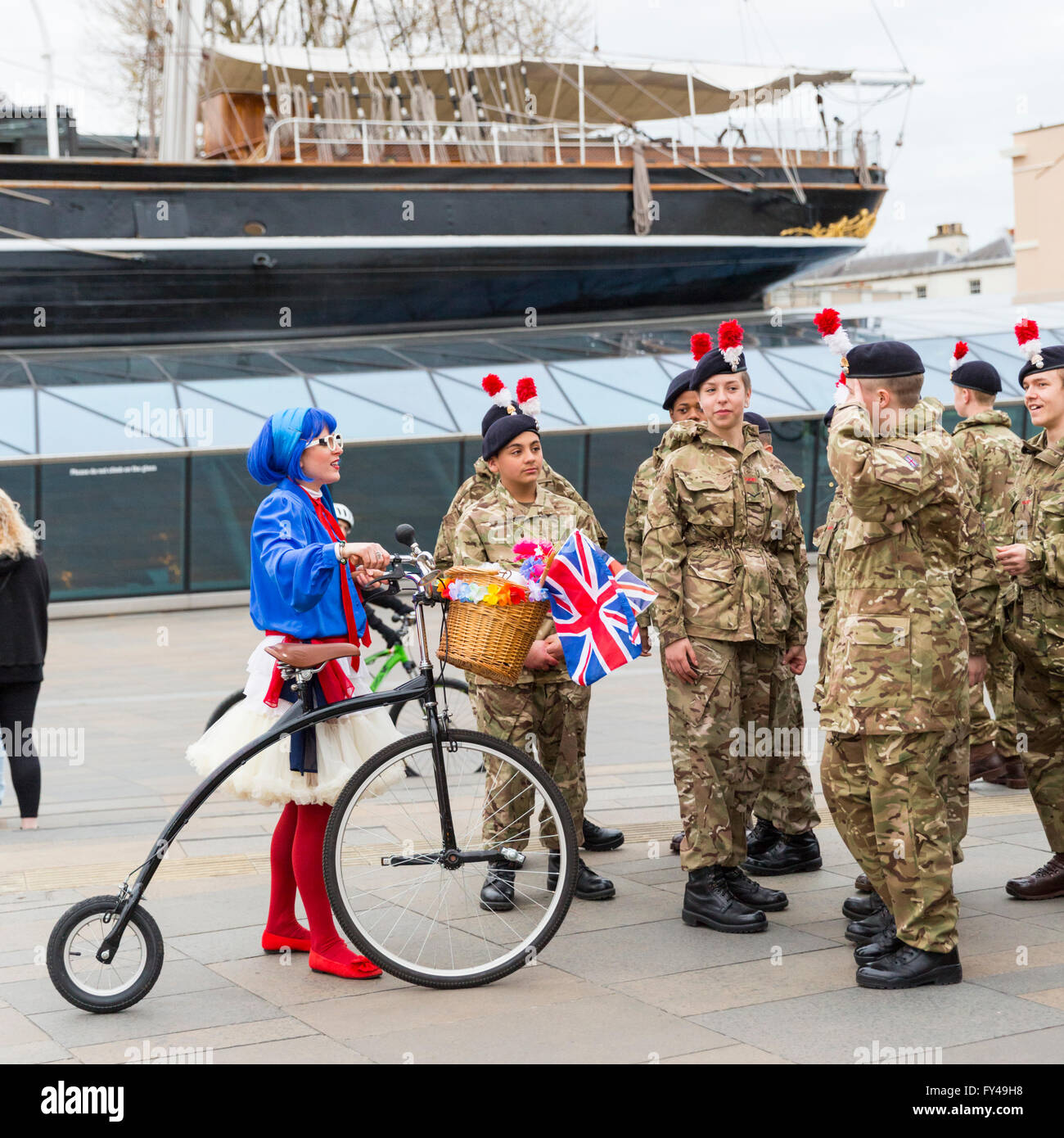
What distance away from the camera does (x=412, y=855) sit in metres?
4.65

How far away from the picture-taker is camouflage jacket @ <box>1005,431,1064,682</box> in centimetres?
549

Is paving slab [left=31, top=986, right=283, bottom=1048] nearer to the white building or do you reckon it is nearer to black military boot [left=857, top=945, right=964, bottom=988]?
black military boot [left=857, top=945, right=964, bottom=988]

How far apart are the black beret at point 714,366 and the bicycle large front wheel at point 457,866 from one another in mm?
1695

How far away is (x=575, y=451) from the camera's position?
19.0 metres

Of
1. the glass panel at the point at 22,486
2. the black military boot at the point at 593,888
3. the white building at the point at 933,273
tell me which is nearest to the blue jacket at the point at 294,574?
the black military boot at the point at 593,888

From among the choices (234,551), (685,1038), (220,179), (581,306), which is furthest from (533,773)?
(581,306)

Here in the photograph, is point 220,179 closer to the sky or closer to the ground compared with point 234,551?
closer to the sky

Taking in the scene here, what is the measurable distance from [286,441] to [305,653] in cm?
71

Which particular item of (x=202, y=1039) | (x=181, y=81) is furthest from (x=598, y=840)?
(x=181, y=81)

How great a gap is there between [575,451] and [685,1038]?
15.2 m

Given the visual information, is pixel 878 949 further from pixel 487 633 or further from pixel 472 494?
pixel 472 494

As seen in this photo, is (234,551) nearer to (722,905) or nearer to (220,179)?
(220,179)

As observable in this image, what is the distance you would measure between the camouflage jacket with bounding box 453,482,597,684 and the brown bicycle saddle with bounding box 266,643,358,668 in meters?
1.18
